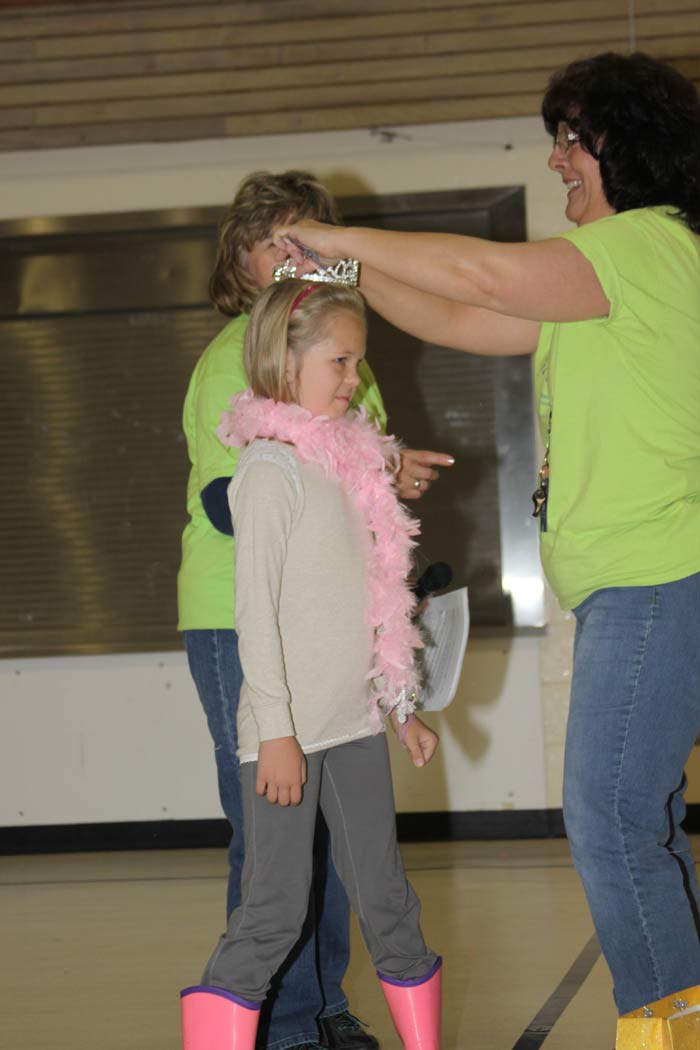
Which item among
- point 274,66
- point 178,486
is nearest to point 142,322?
point 178,486

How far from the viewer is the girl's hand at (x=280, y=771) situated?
178 centimetres

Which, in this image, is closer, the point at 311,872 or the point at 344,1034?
the point at 311,872

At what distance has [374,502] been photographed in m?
1.98

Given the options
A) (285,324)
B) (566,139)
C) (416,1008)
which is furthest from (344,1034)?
(566,139)

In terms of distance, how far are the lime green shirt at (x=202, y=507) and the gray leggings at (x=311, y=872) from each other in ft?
1.25

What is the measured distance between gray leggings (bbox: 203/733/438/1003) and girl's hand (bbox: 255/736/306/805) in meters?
0.05

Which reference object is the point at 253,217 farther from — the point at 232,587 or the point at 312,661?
the point at 312,661

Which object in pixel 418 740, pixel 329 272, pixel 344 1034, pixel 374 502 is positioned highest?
pixel 329 272

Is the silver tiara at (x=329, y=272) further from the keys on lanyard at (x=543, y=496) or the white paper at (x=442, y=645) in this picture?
the white paper at (x=442, y=645)

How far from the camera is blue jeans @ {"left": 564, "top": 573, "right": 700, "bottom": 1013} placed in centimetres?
171

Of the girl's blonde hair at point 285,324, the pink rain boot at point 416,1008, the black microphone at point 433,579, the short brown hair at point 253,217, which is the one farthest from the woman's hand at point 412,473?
the pink rain boot at point 416,1008

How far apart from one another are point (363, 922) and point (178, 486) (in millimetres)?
2958

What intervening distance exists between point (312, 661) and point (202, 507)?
0.48 meters

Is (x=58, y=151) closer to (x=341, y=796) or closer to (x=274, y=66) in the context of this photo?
(x=274, y=66)
